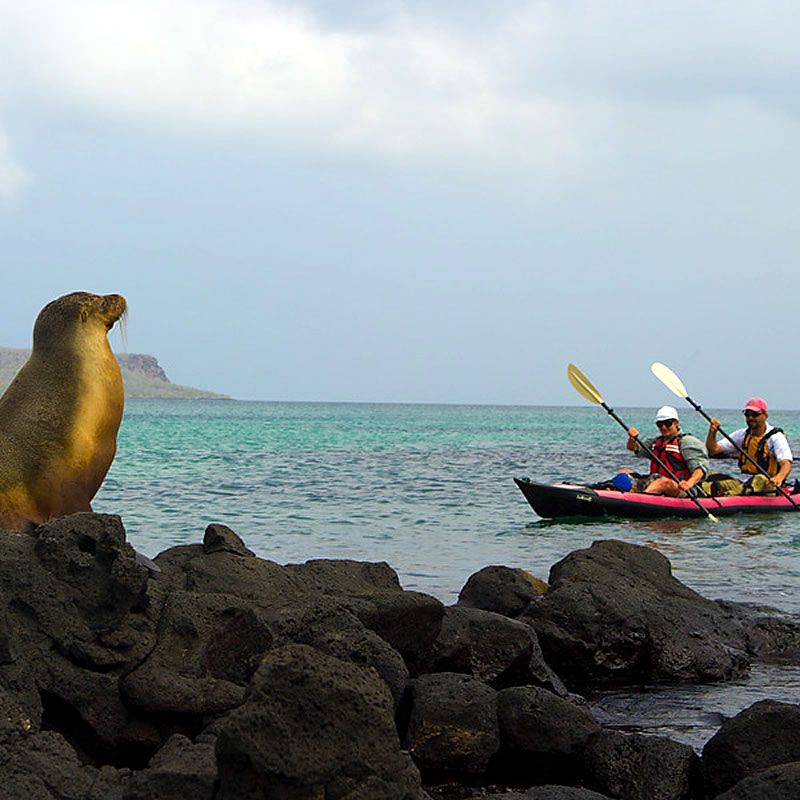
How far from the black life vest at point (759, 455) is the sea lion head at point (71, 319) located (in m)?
12.5

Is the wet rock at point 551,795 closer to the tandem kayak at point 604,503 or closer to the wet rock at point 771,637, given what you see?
the wet rock at point 771,637

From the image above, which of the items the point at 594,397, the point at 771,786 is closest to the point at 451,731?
the point at 771,786

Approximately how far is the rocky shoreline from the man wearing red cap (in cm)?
977

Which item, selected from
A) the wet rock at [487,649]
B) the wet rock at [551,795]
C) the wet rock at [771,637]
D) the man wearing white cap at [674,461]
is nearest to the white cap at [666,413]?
the man wearing white cap at [674,461]

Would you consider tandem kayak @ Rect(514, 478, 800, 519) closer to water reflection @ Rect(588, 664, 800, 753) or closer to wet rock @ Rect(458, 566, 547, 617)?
wet rock @ Rect(458, 566, 547, 617)

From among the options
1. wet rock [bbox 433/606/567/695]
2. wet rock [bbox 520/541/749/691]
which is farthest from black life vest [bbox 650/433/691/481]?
wet rock [bbox 433/606/567/695]

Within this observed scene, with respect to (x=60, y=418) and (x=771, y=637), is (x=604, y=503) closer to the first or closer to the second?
(x=771, y=637)

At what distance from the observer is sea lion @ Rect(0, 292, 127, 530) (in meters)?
6.32

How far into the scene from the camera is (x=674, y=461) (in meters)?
16.6

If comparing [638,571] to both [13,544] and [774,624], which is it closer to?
[774,624]

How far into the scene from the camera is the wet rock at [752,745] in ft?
14.9

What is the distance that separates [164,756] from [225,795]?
1.95ft

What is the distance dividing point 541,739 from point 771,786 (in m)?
1.26

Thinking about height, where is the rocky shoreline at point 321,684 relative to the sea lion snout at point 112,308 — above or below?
below
